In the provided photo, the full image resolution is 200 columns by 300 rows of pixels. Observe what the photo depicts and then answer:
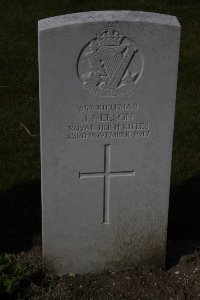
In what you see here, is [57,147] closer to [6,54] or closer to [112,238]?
[112,238]

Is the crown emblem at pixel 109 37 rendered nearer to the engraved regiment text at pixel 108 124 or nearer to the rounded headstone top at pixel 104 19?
the rounded headstone top at pixel 104 19

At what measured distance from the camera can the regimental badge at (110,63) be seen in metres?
4.36

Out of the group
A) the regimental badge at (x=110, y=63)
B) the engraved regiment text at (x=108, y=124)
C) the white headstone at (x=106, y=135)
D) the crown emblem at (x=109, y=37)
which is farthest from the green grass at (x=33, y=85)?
the crown emblem at (x=109, y=37)

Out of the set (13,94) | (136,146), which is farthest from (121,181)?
(13,94)

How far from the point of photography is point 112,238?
4.96 meters

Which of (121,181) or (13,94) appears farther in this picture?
(13,94)

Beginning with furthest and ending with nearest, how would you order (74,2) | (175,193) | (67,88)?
(74,2) < (175,193) < (67,88)

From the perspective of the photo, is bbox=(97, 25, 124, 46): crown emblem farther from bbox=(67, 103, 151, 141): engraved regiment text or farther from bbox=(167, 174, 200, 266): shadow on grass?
bbox=(167, 174, 200, 266): shadow on grass

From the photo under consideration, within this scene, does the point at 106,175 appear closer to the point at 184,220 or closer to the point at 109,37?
the point at 109,37

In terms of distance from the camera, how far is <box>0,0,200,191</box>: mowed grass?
6789 mm

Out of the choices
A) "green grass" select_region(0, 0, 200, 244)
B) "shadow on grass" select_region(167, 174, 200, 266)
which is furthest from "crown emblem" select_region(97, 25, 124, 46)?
"green grass" select_region(0, 0, 200, 244)

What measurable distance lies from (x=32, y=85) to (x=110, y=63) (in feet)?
14.4

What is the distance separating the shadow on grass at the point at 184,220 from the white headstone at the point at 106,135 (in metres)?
0.36

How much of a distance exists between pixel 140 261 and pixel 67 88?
1528 mm
